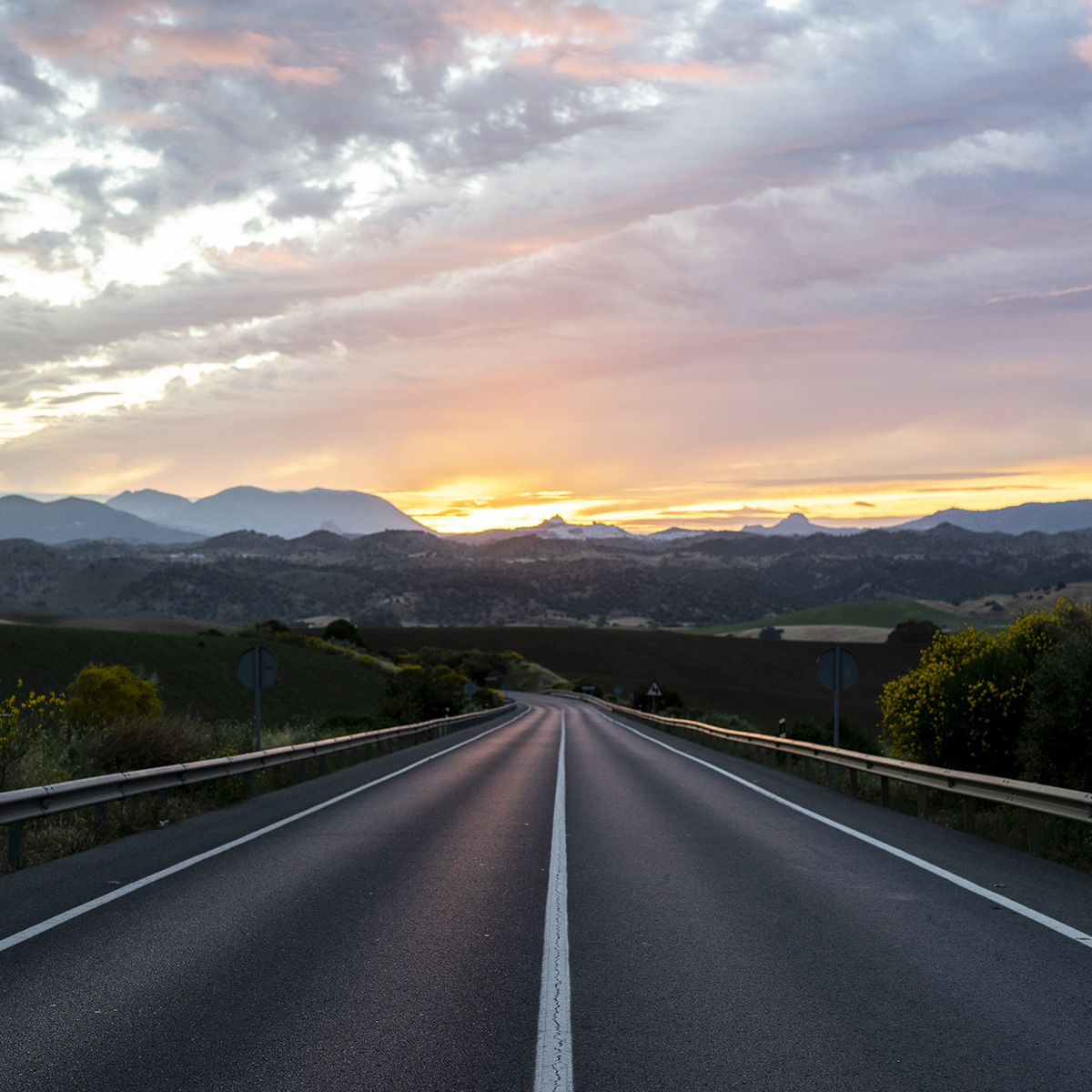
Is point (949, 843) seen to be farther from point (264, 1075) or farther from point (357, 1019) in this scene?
point (264, 1075)

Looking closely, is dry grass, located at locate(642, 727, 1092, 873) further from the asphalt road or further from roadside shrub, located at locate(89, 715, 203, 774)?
roadside shrub, located at locate(89, 715, 203, 774)

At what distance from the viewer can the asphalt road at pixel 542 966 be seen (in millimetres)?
4754

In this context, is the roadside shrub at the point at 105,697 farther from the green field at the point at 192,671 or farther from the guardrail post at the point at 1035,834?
the guardrail post at the point at 1035,834

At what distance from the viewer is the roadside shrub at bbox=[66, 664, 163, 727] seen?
2606 centimetres

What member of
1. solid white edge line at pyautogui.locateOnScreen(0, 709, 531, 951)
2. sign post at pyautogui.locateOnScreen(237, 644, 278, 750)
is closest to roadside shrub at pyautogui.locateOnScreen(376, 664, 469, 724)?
sign post at pyautogui.locateOnScreen(237, 644, 278, 750)

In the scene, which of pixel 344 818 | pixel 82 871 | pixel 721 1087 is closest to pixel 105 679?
pixel 344 818

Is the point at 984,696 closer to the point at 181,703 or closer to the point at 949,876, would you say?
the point at 949,876

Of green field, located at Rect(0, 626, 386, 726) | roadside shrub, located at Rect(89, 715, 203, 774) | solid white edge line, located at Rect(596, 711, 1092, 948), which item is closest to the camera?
solid white edge line, located at Rect(596, 711, 1092, 948)

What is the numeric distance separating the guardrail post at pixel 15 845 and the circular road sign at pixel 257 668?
360 inches

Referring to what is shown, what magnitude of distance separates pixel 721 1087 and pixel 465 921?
3386 mm

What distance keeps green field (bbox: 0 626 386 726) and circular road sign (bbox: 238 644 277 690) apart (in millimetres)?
23890

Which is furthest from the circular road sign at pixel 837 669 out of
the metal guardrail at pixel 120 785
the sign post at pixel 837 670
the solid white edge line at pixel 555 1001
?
the solid white edge line at pixel 555 1001

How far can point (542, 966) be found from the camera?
6371 mm

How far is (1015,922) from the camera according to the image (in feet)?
24.5
